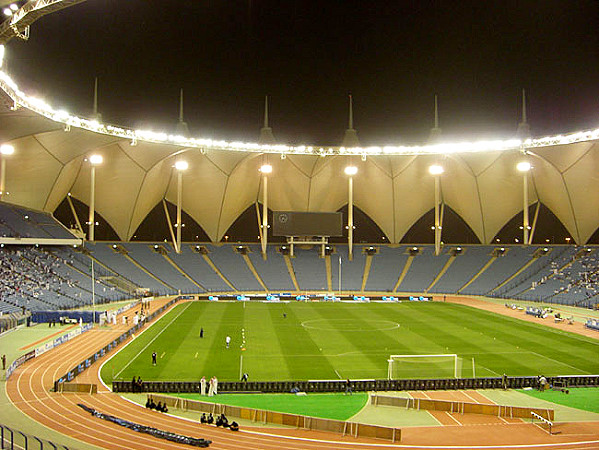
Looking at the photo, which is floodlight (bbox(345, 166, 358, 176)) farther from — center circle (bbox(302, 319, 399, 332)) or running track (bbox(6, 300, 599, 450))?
running track (bbox(6, 300, 599, 450))

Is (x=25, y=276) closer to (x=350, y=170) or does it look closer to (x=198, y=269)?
(x=198, y=269)

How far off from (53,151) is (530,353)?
43092 millimetres

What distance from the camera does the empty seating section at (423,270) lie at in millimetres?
63312

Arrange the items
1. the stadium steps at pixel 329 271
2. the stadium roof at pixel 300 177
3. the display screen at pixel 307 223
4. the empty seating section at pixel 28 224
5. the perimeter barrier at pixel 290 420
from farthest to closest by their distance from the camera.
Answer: the display screen at pixel 307 223
the stadium steps at pixel 329 271
the stadium roof at pixel 300 177
the empty seating section at pixel 28 224
the perimeter barrier at pixel 290 420

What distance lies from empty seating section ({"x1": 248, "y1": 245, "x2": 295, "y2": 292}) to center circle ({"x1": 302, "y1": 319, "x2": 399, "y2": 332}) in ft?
70.8

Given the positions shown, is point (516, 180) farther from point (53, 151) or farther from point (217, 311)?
point (53, 151)

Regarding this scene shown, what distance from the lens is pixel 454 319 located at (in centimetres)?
4275

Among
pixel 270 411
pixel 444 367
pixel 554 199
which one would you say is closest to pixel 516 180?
pixel 554 199

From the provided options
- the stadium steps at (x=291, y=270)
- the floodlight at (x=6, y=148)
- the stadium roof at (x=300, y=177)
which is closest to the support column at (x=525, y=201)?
the stadium roof at (x=300, y=177)

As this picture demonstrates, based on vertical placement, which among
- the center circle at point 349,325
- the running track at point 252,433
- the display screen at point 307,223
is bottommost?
the running track at point 252,433

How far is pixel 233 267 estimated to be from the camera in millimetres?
66125

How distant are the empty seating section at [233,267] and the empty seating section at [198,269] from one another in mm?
1324

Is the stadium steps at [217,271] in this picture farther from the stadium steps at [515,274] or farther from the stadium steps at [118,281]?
the stadium steps at [515,274]

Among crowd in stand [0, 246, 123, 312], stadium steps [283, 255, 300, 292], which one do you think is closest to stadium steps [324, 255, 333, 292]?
stadium steps [283, 255, 300, 292]
